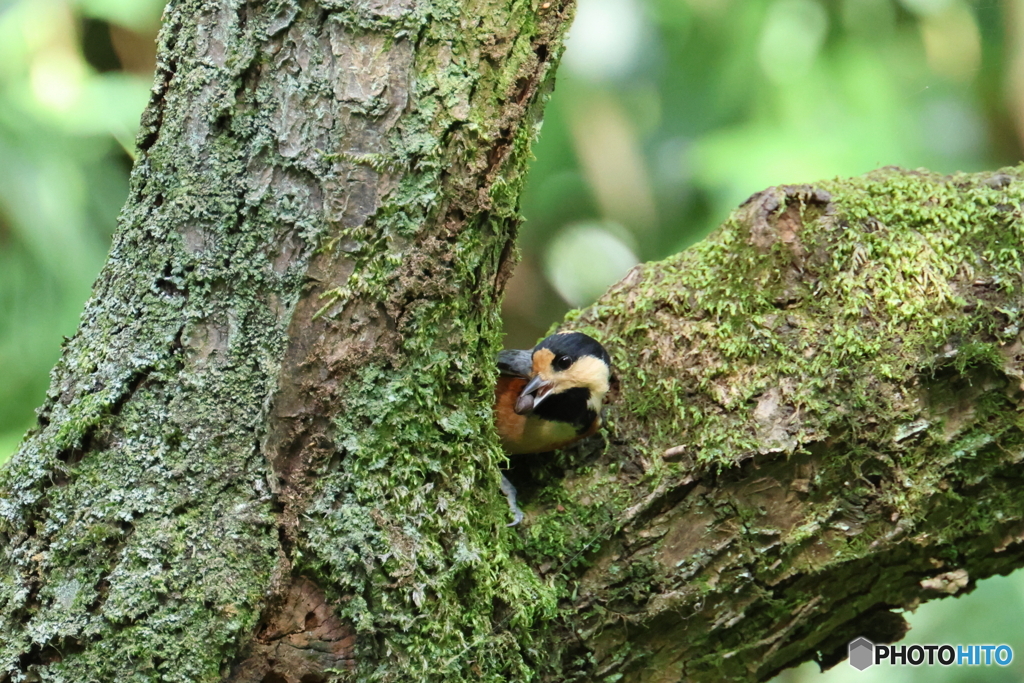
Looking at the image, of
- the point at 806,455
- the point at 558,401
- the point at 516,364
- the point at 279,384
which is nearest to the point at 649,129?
the point at 516,364

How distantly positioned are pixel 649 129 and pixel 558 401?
8.37 ft

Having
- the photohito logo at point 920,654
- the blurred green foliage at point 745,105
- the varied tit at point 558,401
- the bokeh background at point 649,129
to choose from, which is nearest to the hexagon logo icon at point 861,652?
the photohito logo at point 920,654

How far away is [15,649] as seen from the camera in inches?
41.9

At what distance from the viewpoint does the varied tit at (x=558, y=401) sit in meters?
1.65

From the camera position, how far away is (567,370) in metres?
1.75

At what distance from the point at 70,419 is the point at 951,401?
156 cm

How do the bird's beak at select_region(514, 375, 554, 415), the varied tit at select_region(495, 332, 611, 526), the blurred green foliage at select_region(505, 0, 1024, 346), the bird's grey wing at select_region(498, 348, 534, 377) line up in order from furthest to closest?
the blurred green foliage at select_region(505, 0, 1024, 346), the bird's grey wing at select_region(498, 348, 534, 377), the bird's beak at select_region(514, 375, 554, 415), the varied tit at select_region(495, 332, 611, 526)

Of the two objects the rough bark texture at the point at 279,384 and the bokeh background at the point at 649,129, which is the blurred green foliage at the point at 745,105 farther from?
the rough bark texture at the point at 279,384

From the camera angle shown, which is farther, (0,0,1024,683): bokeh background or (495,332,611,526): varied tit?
(0,0,1024,683): bokeh background

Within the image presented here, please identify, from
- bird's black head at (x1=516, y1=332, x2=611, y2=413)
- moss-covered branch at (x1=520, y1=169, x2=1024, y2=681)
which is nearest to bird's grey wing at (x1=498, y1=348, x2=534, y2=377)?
bird's black head at (x1=516, y1=332, x2=611, y2=413)

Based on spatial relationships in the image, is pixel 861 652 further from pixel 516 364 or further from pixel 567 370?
→ pixel 516 364

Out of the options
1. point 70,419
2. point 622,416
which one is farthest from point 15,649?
point 622,416

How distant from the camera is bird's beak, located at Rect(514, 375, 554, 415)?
176cm

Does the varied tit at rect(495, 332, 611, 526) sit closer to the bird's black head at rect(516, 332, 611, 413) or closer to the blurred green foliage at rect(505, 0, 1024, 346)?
the bird's black head at rect(516, 332, 611, 413)
